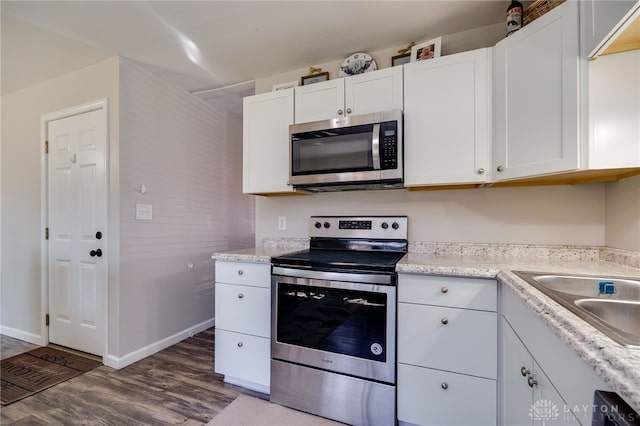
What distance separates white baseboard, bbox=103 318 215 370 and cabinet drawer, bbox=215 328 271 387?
89 centimetres

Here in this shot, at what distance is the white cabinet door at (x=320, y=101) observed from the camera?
2010 millimetres

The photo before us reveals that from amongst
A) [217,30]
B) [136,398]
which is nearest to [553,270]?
[217,30]

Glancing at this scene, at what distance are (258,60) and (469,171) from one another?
73.9 inches

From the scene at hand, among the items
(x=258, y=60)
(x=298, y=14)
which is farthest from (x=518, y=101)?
(x=258, y=60)

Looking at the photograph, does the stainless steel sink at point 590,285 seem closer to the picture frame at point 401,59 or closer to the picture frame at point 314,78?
the picture frame at point 401,59

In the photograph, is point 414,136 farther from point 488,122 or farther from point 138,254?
point 138,254

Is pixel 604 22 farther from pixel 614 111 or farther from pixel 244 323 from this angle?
pixel 244 323

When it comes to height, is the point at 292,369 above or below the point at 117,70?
below

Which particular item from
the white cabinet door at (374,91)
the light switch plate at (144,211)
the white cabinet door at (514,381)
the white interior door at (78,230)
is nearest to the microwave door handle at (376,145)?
the white cabinet door at (374,91)

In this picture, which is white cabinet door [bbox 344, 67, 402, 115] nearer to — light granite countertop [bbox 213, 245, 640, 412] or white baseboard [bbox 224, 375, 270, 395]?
light granite countertop [bbox 213, 245, 640, 412]

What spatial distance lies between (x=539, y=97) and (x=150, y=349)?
338cm

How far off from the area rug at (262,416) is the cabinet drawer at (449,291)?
0.92 meters

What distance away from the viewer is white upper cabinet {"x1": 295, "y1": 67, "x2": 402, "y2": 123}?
1.88 m

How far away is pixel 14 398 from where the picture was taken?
193 cm
